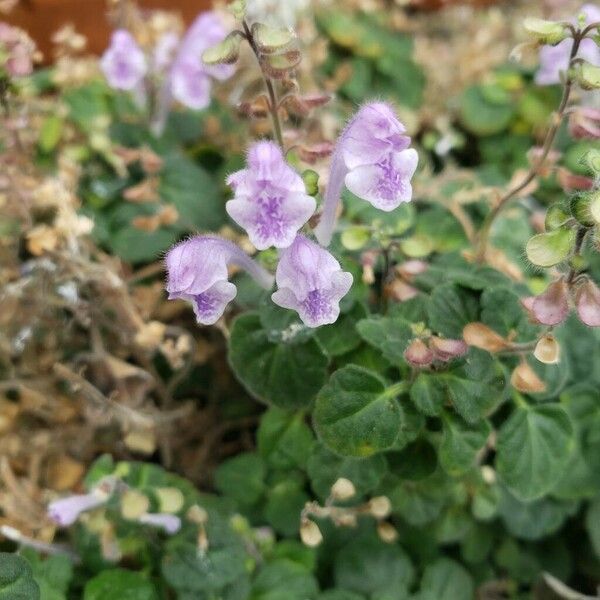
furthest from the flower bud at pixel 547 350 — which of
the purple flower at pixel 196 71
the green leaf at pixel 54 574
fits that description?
the purple flower at pixel 196 71

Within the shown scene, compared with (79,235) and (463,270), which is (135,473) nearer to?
(79,235)

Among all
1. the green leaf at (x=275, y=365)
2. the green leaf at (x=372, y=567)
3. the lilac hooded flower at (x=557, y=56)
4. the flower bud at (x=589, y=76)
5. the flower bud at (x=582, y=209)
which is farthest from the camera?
the lilac hooded flower at (x=557, y=56)

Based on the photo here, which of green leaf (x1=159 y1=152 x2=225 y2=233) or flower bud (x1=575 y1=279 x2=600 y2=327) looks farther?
green leaf (x1=159 y1=152 x2=225 y2=233)

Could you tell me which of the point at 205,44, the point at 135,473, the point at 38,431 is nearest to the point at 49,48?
the point at 205,44

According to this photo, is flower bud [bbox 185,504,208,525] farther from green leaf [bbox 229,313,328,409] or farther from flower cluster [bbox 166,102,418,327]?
flower cluster [bbox 166,102,418,327]

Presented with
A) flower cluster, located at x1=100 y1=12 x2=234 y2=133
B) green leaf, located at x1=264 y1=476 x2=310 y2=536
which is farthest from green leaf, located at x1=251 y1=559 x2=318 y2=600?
flower cluster, located at x1=100 y1=12 x2=234 y2=133

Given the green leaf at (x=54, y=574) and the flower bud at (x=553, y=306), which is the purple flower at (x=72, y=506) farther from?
the flower bud at (x=553, y=306)

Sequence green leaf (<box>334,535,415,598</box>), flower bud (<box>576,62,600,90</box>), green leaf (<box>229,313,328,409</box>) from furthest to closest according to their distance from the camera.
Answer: green leaf (<box>334,535,415,598</box>), green leaf (<box>229,313,328,409</box>), flower bud (<box>576,62,600,90</box>)
